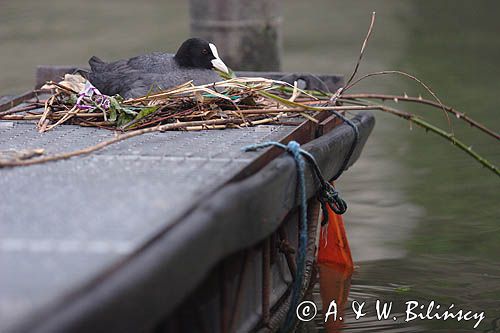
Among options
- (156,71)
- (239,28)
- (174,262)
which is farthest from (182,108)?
(239,28)

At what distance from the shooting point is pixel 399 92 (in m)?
8.84

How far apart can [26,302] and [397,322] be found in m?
2.49

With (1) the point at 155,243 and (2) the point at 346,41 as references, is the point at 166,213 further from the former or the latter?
(2) the point at 346,41

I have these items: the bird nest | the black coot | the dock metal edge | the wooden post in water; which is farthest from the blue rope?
the wooden post in water

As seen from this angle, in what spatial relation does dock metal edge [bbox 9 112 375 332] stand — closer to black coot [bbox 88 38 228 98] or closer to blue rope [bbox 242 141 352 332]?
blue rope [bbox 242 141 352 332]

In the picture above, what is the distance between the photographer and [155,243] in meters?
2.25

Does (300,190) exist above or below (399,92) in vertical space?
above

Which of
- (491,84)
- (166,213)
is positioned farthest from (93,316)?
(491,84)

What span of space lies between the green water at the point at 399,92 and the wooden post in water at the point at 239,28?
3.38 ft

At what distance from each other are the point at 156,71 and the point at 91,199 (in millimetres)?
1976

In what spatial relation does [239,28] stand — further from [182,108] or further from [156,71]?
[182,108]

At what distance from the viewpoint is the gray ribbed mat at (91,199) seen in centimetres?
206

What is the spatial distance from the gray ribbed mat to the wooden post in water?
2967mm

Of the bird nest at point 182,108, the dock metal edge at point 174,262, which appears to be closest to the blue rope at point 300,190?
the dock metal edge at point 174,262
